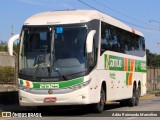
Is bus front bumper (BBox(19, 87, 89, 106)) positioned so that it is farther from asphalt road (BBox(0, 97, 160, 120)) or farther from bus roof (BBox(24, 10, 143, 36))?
bus roof (BBox(24, 10, 143, 36))

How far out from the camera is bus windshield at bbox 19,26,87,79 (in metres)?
16.3

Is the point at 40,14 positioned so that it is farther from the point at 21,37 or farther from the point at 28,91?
the point at 28,91

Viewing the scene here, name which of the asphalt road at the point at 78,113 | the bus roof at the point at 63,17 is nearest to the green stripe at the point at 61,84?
the asphalt road at the point at 78,113

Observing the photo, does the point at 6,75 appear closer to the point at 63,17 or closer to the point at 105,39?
the point at 105,39

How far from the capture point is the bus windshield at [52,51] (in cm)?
1631

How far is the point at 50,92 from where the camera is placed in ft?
53.1

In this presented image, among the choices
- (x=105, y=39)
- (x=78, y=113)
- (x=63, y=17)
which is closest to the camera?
(x=63, y=17)

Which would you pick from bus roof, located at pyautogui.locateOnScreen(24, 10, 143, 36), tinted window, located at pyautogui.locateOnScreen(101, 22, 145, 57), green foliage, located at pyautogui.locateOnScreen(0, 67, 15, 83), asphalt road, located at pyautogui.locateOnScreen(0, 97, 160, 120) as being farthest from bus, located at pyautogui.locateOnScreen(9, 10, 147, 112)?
green foliage, located at pyautogui.locateOnScreen(0, 67, 15, 83)

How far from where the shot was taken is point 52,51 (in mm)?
16453

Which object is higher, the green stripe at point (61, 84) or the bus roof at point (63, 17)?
the bus roof at point (63, 17)

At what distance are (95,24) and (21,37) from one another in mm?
2938

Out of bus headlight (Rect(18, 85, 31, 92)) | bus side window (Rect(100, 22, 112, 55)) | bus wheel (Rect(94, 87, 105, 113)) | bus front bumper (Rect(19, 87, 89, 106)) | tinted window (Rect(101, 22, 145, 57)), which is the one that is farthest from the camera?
tinted window (Rect(101, 22, 145, 57))

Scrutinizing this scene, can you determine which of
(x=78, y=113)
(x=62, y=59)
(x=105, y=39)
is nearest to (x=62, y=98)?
(x=62, y=59)

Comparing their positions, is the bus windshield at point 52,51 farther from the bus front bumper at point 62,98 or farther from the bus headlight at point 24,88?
the bus front bumper at point 62,98
